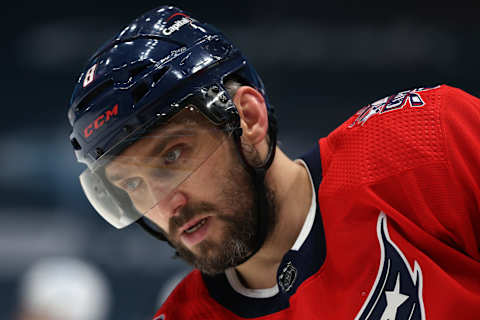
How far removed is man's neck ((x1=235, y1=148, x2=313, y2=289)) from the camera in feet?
5.96

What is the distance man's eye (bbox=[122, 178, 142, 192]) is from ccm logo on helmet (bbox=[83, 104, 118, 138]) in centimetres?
17

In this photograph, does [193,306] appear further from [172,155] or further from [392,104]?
[392,104]

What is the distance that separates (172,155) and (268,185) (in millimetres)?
353

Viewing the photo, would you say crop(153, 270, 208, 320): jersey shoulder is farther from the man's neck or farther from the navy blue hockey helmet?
the navy blue hockey helmet

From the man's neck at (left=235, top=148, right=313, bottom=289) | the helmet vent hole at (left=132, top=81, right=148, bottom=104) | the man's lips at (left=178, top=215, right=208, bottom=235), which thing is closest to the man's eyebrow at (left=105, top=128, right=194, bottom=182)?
the helmet vent hole at (left=132, top=81, right=148, bottom=104)

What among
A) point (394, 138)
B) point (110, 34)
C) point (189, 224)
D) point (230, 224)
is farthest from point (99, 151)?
point (110, 34)

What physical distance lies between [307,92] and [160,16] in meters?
2.09

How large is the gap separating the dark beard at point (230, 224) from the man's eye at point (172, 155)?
14 centimetres

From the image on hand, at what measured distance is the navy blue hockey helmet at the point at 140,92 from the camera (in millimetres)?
1624

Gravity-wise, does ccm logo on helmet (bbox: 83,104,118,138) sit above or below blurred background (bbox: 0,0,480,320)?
above

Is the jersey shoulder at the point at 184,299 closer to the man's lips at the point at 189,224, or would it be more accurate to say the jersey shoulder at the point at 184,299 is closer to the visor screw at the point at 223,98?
the man's lips at the point at 189,224

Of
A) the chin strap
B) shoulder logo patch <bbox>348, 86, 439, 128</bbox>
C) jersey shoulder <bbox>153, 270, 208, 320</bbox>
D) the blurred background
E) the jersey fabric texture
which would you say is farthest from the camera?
the blurred background

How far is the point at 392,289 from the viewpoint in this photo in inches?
60.8

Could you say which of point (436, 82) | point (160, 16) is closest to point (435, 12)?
point (436, 82)
